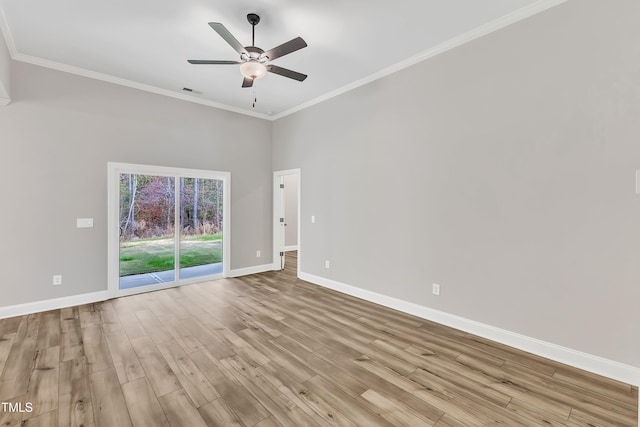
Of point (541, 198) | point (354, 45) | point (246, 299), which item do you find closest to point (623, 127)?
point (541, 198)

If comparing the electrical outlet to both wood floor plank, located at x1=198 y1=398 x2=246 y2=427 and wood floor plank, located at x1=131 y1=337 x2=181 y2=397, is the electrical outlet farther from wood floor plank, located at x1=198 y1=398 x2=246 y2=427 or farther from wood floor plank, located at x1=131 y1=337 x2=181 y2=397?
wood floor plank, located at x1=131 y1=337 x2=181 y2=397

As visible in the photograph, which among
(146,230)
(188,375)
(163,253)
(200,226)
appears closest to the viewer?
(188,375)

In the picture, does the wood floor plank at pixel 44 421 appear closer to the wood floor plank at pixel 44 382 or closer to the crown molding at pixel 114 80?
the wood floor plank at pixel 44 382

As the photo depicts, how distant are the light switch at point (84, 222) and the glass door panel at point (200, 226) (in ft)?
4.25

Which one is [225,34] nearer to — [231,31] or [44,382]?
[231,31]

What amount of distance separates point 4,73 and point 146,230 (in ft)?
8.48

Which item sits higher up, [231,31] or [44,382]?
[231,31]

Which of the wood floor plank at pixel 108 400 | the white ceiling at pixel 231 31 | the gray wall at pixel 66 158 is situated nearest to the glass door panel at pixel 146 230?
the gray wall at pixel 66 158

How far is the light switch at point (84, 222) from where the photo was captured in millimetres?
4066

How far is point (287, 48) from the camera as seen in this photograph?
265 centimetres

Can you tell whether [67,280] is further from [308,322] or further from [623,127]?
[623,127]

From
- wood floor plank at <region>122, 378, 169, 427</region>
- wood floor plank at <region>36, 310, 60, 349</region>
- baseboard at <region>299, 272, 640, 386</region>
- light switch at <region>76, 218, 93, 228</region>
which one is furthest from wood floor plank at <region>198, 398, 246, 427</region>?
light switch at <region>76, 218, 93, 228</region>

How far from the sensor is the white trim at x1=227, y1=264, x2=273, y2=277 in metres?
5.70

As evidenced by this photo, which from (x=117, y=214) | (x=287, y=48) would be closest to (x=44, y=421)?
(x=117, y=214)
